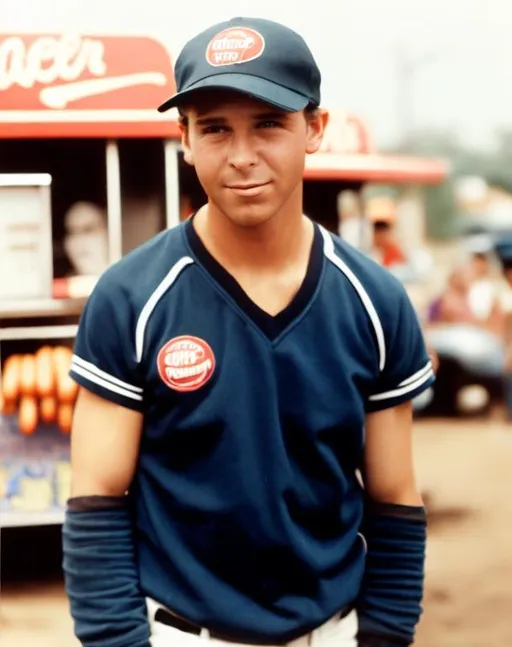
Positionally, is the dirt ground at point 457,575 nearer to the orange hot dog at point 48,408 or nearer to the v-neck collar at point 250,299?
the orange hot dog at point 48,408

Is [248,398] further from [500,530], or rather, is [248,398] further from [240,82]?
[500,530]

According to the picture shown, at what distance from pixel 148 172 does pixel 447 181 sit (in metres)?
1.57

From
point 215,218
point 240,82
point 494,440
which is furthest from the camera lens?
point 494,440

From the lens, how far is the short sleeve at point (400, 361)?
136 centimetres

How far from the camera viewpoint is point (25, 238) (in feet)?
9.61

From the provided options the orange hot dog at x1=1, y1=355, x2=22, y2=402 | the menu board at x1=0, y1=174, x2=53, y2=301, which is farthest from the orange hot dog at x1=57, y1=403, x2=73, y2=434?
the menu board at x1=0, y1=174, x2=53, y2=301

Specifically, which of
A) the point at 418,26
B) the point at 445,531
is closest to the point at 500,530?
the point at 445,531

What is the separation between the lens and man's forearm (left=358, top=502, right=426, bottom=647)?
4.71ft

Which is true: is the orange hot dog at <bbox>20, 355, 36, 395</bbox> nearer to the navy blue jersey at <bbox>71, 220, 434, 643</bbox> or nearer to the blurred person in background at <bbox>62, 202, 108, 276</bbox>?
the blurred person in background at <bbox>62, 202, 108, 276</bbox>

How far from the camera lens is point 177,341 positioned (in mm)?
1291

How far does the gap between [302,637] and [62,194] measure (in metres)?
2.22

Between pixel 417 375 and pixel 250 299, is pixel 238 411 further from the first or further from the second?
pixel 417 375

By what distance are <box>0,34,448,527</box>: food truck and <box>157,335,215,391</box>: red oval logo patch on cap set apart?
1691 millimetres

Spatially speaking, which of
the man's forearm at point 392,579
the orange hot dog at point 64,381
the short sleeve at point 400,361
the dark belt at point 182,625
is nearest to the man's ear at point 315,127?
the short sleeve at point 400,361
